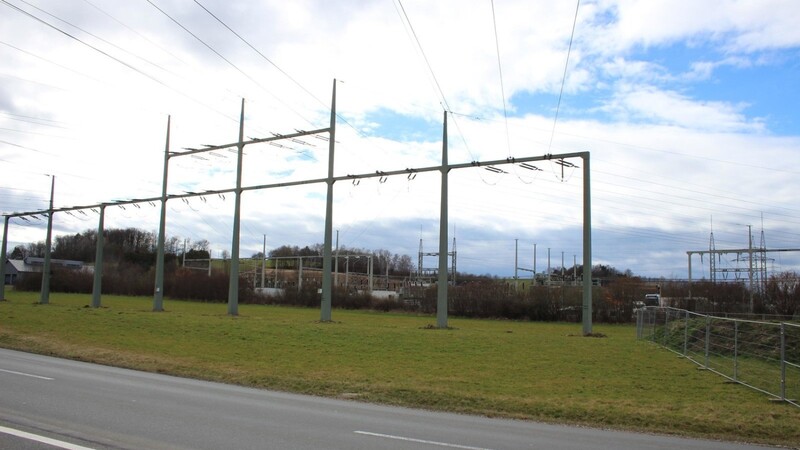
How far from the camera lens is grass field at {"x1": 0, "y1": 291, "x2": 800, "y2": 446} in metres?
12.0

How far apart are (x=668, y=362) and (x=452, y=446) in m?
14.1

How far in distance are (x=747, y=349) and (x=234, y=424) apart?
1620cm

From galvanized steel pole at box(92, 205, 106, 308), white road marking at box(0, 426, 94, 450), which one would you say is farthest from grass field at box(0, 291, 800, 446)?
galvanized steel pole at box(92, 205, 106, 308)

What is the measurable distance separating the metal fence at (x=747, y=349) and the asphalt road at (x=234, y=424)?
5.68 meters

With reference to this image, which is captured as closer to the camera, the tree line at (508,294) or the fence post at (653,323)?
the fence post at (653,323)

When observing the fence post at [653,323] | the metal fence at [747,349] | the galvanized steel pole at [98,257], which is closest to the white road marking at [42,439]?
the metal fence at [747,349]

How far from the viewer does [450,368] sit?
1877cm

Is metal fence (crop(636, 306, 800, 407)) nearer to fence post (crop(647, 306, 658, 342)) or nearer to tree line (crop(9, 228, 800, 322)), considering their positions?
fence post (crop(647, 306, 658, 342))

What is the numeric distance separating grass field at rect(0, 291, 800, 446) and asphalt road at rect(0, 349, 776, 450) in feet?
4.36

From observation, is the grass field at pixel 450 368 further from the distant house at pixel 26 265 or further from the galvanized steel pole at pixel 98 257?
the distant house at pixel 26 265

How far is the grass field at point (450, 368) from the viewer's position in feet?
39.4

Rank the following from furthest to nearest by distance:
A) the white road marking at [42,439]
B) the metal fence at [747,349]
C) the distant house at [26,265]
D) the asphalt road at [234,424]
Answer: the distant house at [26,265] → the metal fence at [747,349] → the asphalt road at [234,424] → the white road marking at [42,439]

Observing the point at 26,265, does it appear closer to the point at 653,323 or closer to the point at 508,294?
the point at 508,294

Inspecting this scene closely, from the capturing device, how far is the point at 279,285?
112375 mm
